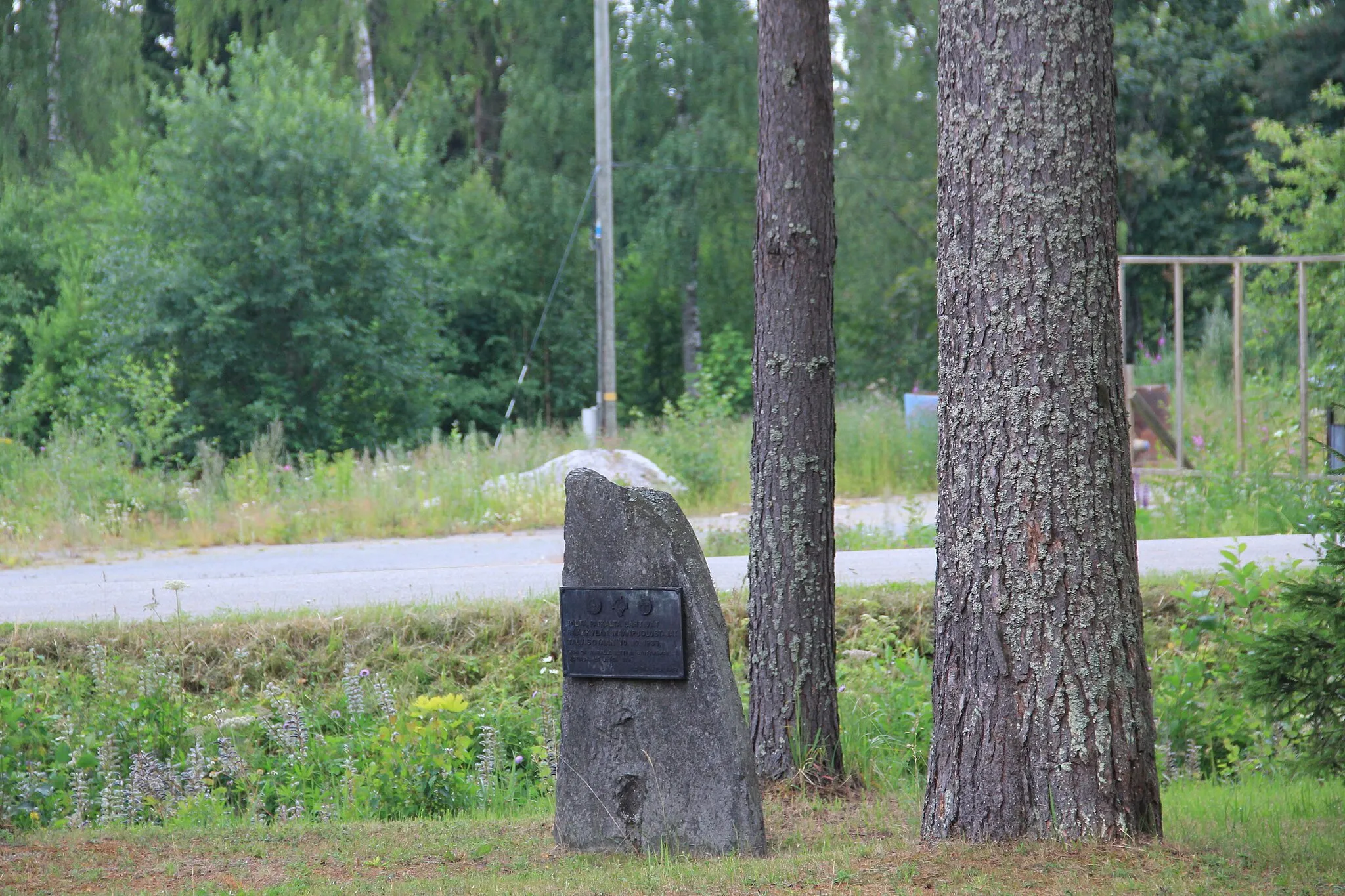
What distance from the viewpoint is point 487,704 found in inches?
258

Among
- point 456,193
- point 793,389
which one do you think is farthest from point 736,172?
point 793,389

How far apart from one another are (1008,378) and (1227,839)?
5.13 ft

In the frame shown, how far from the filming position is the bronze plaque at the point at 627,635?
4.08 meters

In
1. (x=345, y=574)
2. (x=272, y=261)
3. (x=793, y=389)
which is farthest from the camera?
(x=272, y=261)

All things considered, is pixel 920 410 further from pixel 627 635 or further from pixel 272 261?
pixel 627 635

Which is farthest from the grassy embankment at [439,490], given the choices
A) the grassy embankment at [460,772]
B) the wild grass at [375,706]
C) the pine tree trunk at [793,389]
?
the pine tree trunk at [793,389]

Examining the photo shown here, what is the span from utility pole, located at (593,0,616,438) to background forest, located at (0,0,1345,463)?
2.36 m

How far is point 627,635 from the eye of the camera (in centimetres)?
411

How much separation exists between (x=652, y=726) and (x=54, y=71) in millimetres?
24480

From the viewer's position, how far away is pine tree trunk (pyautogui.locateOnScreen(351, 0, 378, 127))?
23.8 meters

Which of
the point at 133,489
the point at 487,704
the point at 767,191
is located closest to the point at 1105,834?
A: the point at 767,191

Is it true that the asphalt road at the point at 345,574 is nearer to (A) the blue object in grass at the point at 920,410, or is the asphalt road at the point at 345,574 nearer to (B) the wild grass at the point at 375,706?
(B) the wild grass at the point at 375,706

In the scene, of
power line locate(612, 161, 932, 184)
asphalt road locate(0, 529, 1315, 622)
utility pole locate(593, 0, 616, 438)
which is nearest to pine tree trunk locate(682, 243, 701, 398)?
power line locate(612, 161, 932, 184)

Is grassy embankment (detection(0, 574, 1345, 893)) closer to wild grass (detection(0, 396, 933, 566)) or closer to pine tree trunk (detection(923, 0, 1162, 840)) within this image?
pine tree trunk (detection(923, 0, 1162, 840))
